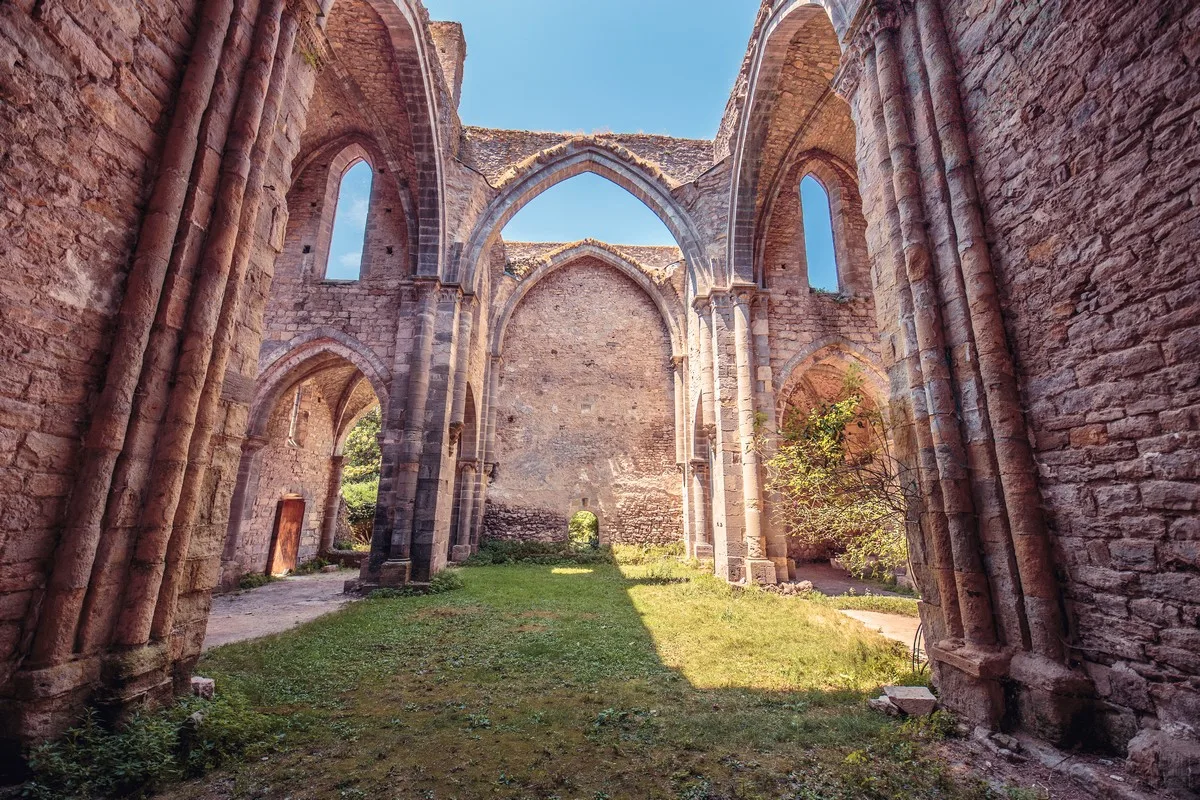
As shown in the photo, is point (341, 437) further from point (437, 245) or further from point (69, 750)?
point (69, 750)

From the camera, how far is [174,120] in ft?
10.7

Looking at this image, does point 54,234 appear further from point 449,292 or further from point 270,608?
point 449,292

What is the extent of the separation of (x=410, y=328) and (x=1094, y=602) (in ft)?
32.2

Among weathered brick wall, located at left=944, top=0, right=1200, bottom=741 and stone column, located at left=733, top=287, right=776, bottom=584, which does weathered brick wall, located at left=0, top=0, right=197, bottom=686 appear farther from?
stone column, located at left=733, top=287, right=776, bottom=584

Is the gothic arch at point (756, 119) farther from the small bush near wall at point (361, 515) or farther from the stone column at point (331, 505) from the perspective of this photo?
the small bush near wall at point (361, 515)

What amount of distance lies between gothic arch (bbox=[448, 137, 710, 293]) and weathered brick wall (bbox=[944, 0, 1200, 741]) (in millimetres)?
7678

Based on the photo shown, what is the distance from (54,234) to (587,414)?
13.2 m

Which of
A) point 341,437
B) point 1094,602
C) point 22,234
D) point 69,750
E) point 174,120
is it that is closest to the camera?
point 69,750

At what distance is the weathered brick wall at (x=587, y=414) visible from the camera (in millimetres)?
14719

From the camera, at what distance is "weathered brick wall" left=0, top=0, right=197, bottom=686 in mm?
2439

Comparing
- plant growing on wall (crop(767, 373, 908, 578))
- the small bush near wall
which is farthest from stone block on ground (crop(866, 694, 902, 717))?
the small bush near wall

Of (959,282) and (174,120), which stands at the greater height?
(174,120)

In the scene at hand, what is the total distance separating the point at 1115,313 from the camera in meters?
2.68

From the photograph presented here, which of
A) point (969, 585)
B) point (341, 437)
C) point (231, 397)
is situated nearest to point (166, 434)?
point (231, 397)
